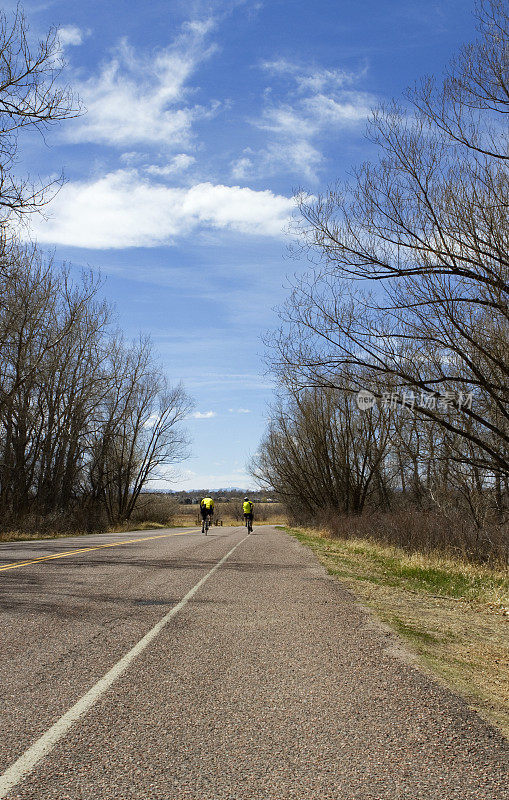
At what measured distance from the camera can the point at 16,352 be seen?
27922 millimetres

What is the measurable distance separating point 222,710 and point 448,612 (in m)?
5.90

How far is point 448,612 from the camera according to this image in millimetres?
9430

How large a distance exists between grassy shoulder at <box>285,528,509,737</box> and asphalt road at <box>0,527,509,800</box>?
0.36 meters

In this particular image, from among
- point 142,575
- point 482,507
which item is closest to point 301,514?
point 482,507

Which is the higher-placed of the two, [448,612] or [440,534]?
[440,534]

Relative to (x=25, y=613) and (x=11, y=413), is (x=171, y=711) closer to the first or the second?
(x=25, y=613)

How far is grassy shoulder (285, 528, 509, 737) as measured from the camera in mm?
5531

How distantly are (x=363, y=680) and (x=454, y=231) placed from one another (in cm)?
852

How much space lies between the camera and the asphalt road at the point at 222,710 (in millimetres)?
3398

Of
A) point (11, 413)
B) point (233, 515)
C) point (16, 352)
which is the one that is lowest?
point (233, 515)

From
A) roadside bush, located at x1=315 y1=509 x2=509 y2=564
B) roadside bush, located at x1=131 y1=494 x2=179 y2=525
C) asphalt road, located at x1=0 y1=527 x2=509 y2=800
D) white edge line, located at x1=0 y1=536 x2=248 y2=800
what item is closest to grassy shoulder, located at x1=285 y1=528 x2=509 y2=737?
asphalt road, located at x1=0 y1=527 x2=509 y2=800

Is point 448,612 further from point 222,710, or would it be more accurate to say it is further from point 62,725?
point 62,725
